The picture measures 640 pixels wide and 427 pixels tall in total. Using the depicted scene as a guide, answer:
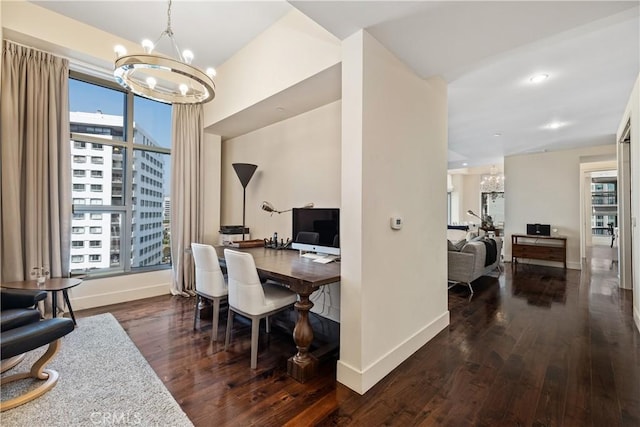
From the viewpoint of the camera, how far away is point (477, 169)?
10766mm

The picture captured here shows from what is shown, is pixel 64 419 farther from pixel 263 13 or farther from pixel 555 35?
pixel 555 35

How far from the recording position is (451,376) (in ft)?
6.86

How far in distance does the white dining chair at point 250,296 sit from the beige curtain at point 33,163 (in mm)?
2434

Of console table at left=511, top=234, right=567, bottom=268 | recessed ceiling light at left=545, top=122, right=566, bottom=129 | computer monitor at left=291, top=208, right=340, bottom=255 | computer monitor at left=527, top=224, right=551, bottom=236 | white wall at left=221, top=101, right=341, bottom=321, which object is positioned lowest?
console table at left=511, top=234, right=567, bottom=268

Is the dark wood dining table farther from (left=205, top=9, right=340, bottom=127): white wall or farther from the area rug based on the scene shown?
(left=205, top=9, right=340, bottom=127): white wall

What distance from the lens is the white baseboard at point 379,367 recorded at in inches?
75.3

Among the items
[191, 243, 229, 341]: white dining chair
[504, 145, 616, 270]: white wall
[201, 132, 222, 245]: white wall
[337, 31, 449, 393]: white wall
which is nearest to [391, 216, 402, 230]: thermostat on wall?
[337, 31, 449, 393]: white wall

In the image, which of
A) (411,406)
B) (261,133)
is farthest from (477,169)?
(411,406)

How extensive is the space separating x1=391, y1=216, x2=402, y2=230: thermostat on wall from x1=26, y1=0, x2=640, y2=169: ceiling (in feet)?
4.39

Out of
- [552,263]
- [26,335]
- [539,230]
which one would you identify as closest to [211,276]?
[26,335]

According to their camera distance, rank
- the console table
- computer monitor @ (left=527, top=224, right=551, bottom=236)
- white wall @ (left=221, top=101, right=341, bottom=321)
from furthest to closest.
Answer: computer monitor @ (left=527, top=224, right=551, bottom=236)
the console table
white wall @ (left=221, top=101, right=341, bottom=321)

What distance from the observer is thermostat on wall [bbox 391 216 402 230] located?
7.19ft

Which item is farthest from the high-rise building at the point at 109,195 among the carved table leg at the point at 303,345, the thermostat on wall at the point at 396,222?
the thermostat on wall at the point at 396,222

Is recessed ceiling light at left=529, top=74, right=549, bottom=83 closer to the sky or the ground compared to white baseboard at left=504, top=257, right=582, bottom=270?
closer to the sky
